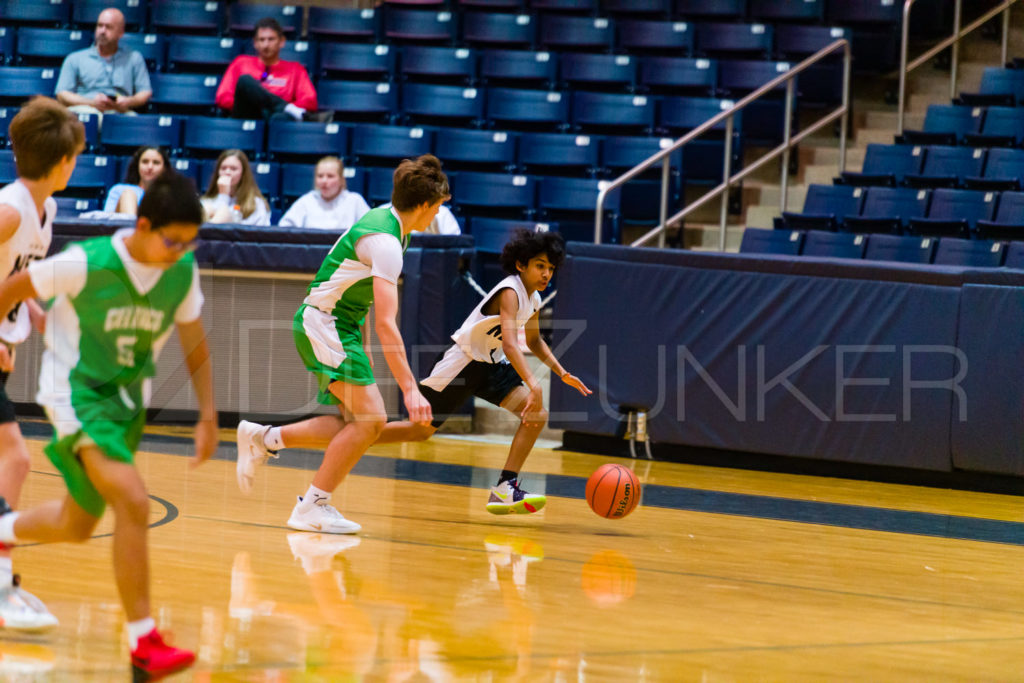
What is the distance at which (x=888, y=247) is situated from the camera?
933 cm

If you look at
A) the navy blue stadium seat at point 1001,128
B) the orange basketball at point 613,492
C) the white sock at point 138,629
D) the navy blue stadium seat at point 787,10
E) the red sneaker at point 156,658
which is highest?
the navy blue stadium seat at point 787,10

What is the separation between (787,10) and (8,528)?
1082cm

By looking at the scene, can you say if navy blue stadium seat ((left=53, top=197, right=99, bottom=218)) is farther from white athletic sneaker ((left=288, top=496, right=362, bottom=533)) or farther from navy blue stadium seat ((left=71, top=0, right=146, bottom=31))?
white athletic sneaker ((left=288, top=496, right=362, bottom=533))

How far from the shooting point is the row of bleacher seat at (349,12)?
1302 cm

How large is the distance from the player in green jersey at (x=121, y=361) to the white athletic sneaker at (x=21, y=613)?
1.31 feet

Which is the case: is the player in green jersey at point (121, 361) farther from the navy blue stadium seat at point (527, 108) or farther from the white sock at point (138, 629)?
the navy blue stadium seat at point (527, 108)

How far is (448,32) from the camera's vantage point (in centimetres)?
1303

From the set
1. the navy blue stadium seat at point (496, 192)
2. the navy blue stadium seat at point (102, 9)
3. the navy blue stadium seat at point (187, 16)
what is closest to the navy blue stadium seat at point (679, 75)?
the navy blue stadium seat at point (496, 192)

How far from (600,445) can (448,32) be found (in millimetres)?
6115

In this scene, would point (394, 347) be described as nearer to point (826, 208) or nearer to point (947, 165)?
point (826, 208)

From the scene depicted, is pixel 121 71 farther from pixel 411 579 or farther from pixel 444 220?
pixel 411 579

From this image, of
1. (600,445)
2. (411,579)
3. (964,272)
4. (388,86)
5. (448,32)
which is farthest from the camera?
(448,32)

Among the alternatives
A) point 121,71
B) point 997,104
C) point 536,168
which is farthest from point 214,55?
point 997,104

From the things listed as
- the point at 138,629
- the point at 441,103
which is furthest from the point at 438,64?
the point at 138,629
